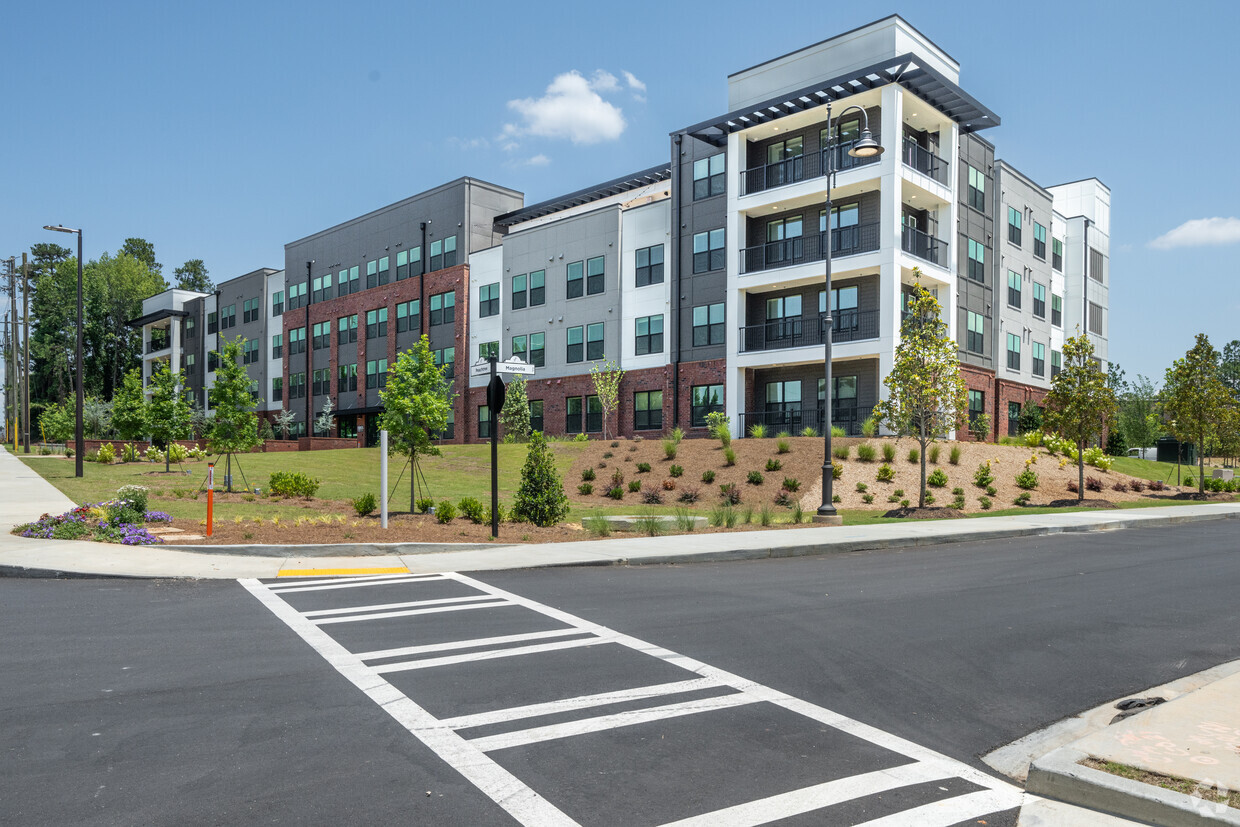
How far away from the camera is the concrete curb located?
4027 mm

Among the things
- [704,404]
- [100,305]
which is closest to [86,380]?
[100,305]

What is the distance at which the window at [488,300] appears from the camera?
49.3 meters

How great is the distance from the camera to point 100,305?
90.2 metres

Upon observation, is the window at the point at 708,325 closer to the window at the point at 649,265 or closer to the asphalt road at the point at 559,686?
the window at the point at 649,265

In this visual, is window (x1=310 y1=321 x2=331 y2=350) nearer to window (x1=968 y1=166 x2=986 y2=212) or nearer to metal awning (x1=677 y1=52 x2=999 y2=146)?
metal awning (x1=677 y1=52 x2=999 y2=146)

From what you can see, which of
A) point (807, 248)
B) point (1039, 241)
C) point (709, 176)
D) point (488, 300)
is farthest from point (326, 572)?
point (1039, 241)

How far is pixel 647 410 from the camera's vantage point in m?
42.1

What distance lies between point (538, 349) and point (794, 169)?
16.9 metres

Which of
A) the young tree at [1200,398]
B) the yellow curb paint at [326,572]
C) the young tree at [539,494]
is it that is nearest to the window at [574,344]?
the young tree at [1200,398]

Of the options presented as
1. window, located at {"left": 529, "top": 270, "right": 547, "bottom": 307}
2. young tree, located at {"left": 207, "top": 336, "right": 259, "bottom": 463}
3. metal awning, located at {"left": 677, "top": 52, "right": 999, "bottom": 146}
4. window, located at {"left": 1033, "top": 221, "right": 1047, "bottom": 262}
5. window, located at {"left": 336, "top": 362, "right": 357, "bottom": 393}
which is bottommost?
young tree, located at {"left": 207, "top": 336, "right": 259, "bottom": 463}

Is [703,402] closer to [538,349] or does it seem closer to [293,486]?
[538,349]

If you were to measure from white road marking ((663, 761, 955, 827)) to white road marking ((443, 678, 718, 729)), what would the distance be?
71.0 inches

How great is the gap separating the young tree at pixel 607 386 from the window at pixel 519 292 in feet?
24.0

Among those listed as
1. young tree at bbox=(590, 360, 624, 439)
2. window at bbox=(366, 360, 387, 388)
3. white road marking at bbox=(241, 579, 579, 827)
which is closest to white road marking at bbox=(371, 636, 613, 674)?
white road marking at bbox=(241, 579, 579, 827)
